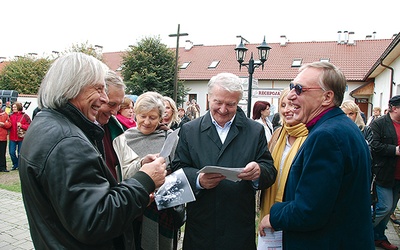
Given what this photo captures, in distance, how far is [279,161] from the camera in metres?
2.70

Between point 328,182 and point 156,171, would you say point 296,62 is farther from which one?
point 156,171

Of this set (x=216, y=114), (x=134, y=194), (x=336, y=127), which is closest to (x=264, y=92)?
(x=216, y=114)

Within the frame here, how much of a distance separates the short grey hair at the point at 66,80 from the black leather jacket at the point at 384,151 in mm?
3966

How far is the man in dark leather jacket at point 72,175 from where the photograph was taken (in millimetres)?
1314

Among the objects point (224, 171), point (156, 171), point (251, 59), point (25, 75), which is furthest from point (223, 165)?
point (25, 75)

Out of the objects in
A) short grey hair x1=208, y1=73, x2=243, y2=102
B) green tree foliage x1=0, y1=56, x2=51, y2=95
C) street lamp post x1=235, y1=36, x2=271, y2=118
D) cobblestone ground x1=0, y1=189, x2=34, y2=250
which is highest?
green tree foliage x1=0, y1=56, x2=51, y2=95

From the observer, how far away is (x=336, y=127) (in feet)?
5.75

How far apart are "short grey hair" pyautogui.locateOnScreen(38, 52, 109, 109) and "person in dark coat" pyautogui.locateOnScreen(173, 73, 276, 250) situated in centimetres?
110

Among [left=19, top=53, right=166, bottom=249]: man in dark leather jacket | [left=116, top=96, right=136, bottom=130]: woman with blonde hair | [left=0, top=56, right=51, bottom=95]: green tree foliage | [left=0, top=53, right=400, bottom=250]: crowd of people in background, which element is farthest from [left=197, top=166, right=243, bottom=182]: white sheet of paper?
[left=0, top=56, right=51, bottom=95]: green tree foliage

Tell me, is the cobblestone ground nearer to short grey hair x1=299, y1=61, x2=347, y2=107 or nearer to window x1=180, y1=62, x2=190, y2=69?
short grey hair x1=299, y1=61, x2=347, y2=107

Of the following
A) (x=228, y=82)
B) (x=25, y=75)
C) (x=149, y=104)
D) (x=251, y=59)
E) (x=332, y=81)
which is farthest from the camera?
(x=25, y=75)

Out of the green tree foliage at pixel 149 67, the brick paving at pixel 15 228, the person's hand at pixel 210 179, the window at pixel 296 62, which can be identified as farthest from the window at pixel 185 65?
the person's hand at pixel 210 179

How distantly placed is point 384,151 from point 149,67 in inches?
881

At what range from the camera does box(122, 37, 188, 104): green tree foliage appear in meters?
24.7
